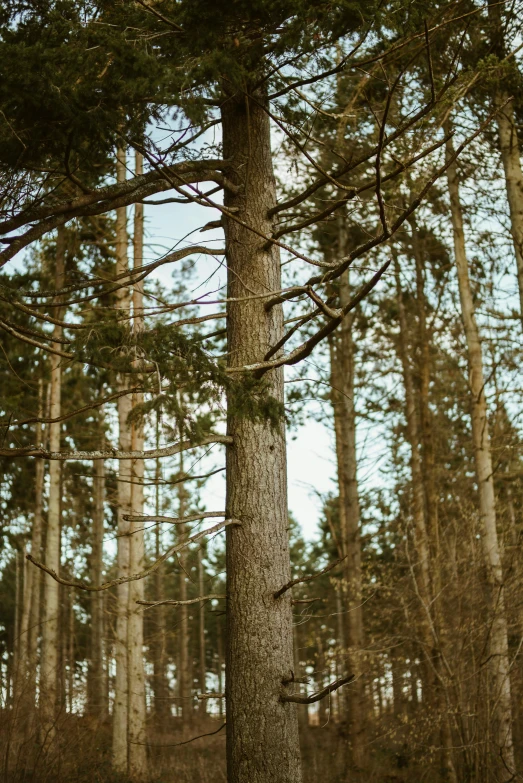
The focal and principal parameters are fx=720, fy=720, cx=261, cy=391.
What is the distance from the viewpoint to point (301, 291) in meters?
4.51

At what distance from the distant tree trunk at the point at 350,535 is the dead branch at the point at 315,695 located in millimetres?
6282

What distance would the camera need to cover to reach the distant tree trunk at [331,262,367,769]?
1141 centimetres

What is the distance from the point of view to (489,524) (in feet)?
30.7

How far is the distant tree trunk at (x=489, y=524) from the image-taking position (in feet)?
26.5

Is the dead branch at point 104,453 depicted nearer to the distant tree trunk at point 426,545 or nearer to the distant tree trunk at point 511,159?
the distant tree trunk at point 426,545

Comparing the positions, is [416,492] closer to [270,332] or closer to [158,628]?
[270,332]

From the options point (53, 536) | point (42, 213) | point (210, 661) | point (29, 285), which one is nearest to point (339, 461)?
point (53, 536)

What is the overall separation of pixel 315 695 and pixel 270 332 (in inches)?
92.9

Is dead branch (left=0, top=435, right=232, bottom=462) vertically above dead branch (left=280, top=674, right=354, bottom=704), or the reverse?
dead branch (left=0, top=435, right=232, bottom=462)

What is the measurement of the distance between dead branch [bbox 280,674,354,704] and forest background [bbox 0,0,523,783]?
1.1 inches

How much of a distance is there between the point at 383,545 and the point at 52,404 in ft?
44.3

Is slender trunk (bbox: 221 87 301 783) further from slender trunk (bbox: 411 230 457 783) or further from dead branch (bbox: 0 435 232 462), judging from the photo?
slender trunk (bbox: 411 230 457 783)

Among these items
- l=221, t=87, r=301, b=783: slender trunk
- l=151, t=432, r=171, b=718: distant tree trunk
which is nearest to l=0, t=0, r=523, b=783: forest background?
l=221, t=87, r=301, b=783: slender trunk

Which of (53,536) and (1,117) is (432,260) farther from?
(1,117)
